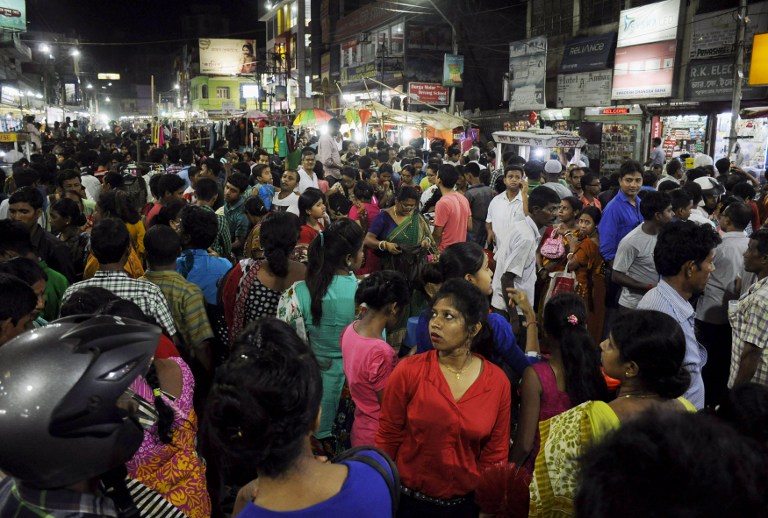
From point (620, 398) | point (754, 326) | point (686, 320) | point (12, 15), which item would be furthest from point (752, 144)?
point (12, 15)

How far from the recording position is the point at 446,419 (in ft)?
9.34

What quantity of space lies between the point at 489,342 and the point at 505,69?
31.3 meters

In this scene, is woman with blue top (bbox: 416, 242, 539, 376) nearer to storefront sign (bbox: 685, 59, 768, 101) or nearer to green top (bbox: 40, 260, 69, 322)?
green top (bbox: 40, 260, 69, 322)

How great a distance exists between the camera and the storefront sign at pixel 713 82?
1702 centimetres

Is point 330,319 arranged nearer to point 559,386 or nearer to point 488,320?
point 488,320

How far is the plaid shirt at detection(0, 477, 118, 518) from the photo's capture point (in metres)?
1.58

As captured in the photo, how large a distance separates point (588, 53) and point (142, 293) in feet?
72.6

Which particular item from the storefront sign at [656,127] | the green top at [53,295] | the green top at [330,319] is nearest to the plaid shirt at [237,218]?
the green top at [53,295]

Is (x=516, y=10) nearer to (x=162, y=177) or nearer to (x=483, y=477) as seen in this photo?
(x=162, y=177)

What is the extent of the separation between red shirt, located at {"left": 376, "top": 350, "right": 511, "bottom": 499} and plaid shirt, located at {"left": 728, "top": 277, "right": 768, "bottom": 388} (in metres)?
1.82

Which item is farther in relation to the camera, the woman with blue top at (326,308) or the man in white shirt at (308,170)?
the man in white shirt at (308,170)

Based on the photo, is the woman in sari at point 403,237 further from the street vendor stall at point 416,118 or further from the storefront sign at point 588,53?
the storefront sign at point 588,53

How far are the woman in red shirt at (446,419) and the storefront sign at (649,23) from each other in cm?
1999

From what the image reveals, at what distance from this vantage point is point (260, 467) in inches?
71.5
